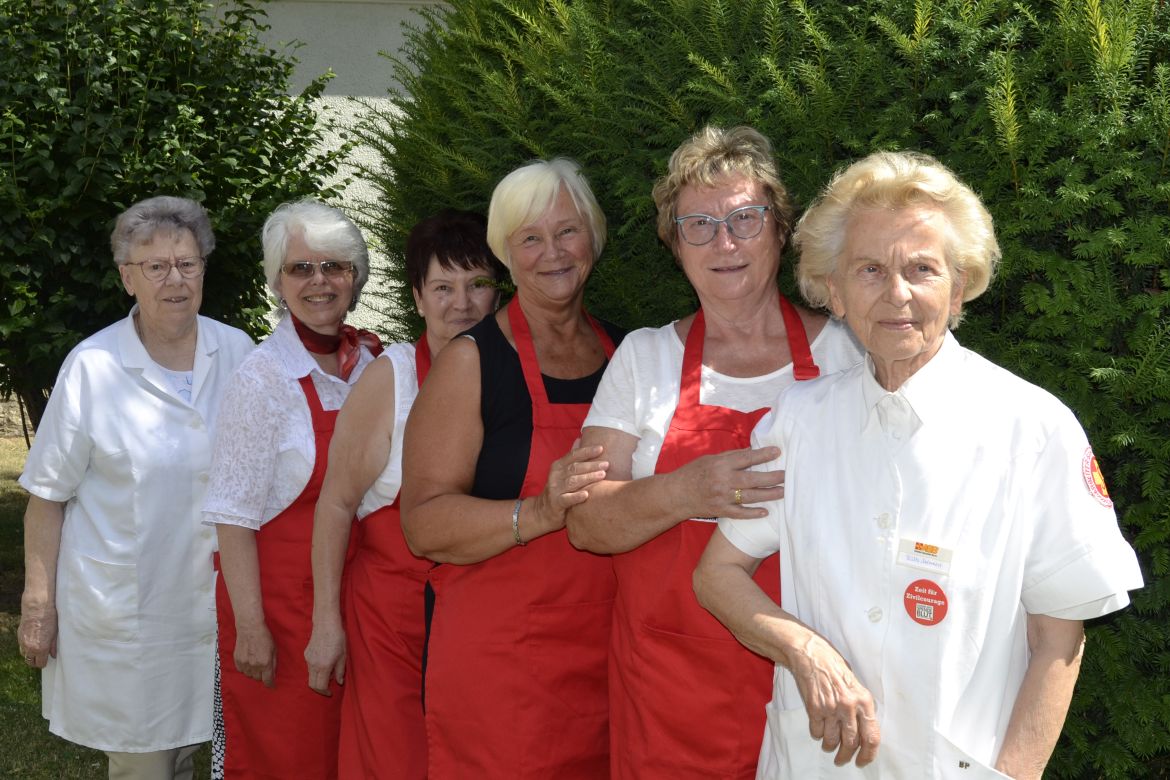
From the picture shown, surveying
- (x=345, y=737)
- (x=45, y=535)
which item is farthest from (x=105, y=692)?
(x=345, y=737)

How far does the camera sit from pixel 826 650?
2027 millimetres

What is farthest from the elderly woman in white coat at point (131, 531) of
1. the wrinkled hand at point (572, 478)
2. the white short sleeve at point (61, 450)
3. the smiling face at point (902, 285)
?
the smiling face at point (902, 285)

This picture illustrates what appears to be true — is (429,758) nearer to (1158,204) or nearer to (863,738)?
(863,738)

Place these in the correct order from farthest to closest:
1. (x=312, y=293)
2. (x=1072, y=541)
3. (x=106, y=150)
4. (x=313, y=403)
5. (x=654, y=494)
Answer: (x=106, y=150) < (x=312, y=293) < (x=313, y=403) < (x=654, y=494) < (x=1072, y=541)

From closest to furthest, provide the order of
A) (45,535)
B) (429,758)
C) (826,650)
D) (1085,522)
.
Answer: (1085,522)
(826,650)
(429,758)
(45,535)

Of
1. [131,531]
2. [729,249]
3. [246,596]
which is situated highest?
[729,249]

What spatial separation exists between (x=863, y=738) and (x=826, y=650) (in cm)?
16

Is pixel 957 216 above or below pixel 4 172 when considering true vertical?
below

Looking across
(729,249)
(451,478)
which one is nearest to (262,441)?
(451,478)

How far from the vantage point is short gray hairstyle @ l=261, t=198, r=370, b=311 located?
3.70 m

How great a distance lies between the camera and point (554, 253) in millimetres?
2977

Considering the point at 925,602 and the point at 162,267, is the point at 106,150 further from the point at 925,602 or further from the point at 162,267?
the point at 925,602

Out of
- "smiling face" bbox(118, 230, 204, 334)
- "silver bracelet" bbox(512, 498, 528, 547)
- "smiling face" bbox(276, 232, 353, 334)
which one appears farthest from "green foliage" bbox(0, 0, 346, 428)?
"silver bracelet" bbox(512, 498, 528, 547)

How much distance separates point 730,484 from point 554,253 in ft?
3.20
